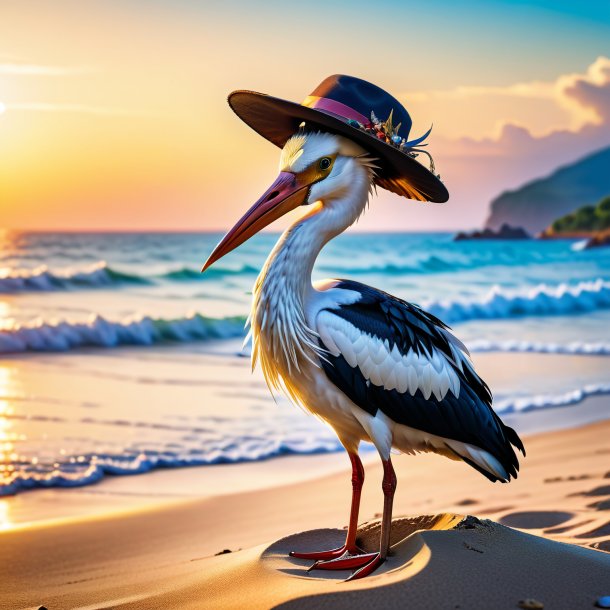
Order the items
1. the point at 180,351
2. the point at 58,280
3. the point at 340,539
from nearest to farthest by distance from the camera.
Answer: the point at 340,539 < the point at 180,351 < the point at 58,280

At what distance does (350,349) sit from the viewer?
3.28 metres

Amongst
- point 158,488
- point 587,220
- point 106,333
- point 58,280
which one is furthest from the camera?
point 587,220

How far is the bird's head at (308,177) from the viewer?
3402 millimetres

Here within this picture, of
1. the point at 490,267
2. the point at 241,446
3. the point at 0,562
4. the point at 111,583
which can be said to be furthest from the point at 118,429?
the point at 490,267

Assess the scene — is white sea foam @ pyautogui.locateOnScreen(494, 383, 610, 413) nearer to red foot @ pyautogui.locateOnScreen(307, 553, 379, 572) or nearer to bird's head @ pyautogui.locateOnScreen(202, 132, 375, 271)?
red foot @ pyautogui.locateOnScreen(307, 553, 379, 572)

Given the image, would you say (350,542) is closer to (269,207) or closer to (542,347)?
(269,207)

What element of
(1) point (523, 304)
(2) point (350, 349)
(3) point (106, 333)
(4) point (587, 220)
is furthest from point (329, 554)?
(4) point (587, 220)

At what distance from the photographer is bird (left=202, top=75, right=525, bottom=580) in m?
3.29

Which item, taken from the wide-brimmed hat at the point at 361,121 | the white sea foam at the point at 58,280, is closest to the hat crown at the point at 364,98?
the wide-brimmed hat at the point at 361,121

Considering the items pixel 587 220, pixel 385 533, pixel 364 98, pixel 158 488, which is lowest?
pixel 158 488

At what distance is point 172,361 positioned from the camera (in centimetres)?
1092

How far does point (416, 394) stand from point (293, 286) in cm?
64

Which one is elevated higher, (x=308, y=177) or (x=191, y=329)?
(x=308, y=177)

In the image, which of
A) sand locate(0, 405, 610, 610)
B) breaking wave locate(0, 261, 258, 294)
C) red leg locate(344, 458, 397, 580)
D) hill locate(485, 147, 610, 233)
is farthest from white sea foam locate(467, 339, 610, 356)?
hill locate(485, 147, 610, 233)
